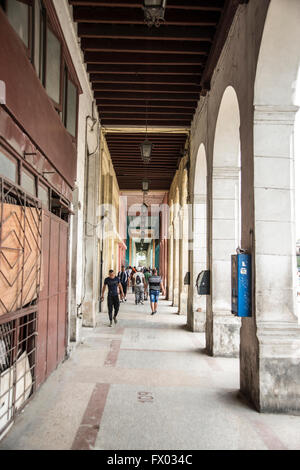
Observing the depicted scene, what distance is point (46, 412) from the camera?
417cm

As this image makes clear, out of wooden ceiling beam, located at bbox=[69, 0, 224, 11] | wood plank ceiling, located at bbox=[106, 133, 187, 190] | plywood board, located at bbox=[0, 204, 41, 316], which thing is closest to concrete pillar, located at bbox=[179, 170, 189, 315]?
wood plank ceiling, located at bbox=[106, 133, 187, 190]

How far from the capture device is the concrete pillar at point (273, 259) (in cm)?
445

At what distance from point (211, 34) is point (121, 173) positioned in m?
11.4

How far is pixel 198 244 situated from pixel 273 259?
5248 mm

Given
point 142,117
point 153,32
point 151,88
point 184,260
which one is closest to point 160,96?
point 151,88

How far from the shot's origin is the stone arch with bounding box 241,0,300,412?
4.41 metres

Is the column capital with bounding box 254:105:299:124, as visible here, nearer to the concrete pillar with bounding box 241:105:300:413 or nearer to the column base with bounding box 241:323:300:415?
the concrete pillar with bounding box 241:105:300:413

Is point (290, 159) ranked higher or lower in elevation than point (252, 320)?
higher

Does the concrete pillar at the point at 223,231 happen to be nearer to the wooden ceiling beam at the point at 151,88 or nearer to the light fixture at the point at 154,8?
the wooden ceiling beam at the point at 151,88

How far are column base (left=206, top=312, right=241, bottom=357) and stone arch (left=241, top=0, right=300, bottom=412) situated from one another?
2.02 meters
